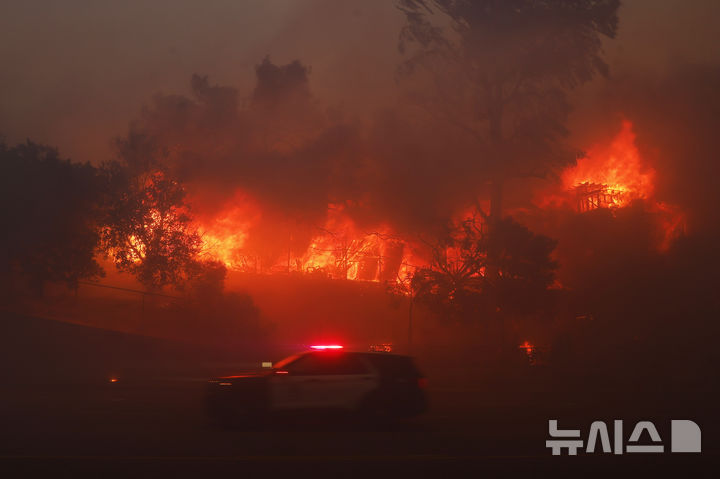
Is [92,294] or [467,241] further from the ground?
[467,241]

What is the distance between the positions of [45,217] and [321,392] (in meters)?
30.4

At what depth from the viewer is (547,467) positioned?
9305mm

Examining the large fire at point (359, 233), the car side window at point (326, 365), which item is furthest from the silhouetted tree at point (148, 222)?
the car side window at point (326, 365)

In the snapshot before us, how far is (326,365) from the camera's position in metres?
13.6

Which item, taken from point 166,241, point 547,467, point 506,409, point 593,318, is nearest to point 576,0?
point 593,318

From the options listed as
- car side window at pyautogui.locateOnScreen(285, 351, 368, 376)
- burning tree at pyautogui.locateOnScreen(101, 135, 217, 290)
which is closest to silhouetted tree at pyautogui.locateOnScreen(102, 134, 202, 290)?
burning tree at pyautogui.locateOnScreen(101, 135, 217, 290)

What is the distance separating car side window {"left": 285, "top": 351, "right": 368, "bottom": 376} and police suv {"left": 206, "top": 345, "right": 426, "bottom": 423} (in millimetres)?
19

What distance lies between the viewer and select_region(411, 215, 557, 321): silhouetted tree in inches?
1298

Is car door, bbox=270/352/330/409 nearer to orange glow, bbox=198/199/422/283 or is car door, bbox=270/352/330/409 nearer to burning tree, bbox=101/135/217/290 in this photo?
burning tree, bbox=101/135/217/290

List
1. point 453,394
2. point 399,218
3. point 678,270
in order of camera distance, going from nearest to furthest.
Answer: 1. point 453,394
2. point 678,270
3. point 399,218

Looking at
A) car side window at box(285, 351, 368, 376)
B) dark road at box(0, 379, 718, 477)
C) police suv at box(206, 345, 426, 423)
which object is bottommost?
dark road at box(0, 379, 718, 477)

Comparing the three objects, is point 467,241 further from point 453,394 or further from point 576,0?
point 453,394

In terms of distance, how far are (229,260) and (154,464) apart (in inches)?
1602

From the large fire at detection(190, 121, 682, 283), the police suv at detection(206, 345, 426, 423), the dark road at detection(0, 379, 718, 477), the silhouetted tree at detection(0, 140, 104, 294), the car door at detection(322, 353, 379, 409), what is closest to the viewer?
the dark road at detection(0, 379, 718, 477)
